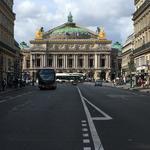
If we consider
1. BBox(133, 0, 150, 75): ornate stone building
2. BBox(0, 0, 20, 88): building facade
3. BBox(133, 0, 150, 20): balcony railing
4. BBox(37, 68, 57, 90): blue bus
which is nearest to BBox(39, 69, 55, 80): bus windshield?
BBox(37, 68, 57, 90): blue bus

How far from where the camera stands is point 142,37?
341 ft

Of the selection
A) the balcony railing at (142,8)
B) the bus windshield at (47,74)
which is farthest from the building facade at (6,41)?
the balcony railing at (142,8)

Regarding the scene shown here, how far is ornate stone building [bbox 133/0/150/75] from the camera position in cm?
9644

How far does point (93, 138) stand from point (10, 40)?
9866cm

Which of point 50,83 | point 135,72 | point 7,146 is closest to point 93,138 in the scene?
point 7,146

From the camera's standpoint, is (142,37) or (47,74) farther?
(142,37)

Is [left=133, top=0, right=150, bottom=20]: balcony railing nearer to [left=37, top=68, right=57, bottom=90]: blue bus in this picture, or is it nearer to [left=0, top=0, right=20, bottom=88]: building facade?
[left=37, top=68, right=57, bottom=90]: blue bus

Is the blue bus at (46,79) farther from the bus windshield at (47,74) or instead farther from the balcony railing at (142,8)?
the balcony railing at (142,8)

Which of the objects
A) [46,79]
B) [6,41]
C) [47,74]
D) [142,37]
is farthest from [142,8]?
[46,79]

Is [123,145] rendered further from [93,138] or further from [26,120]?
[26,120]

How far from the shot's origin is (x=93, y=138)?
14.8 m

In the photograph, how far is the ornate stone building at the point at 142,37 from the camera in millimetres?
96438

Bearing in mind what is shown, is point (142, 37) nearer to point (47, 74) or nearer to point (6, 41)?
point (6, 41)

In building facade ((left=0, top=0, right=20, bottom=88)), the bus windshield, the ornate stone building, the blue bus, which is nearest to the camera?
the blue bus
